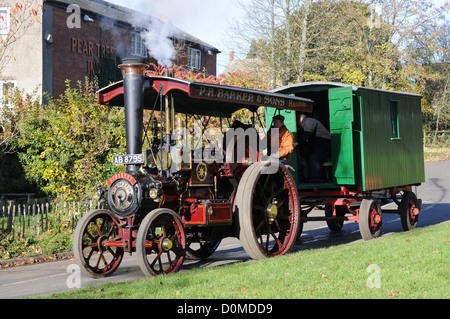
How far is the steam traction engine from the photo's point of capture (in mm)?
7398

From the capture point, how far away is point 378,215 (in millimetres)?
10992

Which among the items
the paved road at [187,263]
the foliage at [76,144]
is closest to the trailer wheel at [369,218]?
the paved road at [187,263]

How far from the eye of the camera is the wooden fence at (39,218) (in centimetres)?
1137

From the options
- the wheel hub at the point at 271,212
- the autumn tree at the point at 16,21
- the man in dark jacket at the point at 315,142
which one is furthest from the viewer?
the autumn tree at the point at 16,21

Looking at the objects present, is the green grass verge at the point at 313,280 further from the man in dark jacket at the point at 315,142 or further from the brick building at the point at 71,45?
the brick building at the point at 71,45

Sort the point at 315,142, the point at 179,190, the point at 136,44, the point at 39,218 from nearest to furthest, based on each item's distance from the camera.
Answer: the point at 179,190 → the point at 315,142 → the point at 39,218 → the point at 136,44

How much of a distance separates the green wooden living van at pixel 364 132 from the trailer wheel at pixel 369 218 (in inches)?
11.2

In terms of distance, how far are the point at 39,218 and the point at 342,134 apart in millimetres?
6274

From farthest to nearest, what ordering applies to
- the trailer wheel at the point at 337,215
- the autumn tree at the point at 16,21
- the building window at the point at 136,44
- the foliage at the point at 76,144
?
the building window at the point at 136,44, the foliage at the point at 76,144, the autumn tree at the point at 16,21, the trailer wheel at the point at 337,215

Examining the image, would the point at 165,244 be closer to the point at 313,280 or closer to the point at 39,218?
the point at 313,280

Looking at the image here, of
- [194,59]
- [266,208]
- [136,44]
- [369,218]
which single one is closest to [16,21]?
[266,208]

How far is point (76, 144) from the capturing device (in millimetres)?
13672

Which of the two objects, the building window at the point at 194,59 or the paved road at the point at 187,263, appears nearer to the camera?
the paved road at the point at 187,263

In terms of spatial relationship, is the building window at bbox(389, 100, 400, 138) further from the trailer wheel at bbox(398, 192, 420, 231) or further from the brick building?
the brick building
